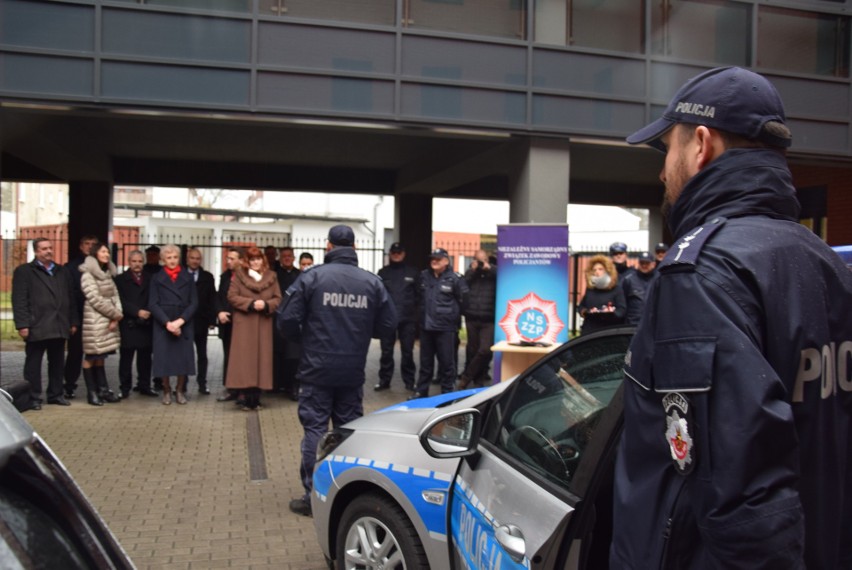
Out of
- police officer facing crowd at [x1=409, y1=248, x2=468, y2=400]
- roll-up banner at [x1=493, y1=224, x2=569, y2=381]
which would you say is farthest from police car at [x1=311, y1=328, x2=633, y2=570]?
police officer facing crowd at [x1=409, y1=248, x2=468, y2=400]

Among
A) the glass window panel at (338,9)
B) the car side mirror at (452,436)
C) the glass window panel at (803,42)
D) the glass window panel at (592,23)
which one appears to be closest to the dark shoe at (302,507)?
the car side mirror at (452,436)

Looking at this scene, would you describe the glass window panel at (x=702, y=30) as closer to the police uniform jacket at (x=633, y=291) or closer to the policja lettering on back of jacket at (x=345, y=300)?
the police uniform jacket at (x=633, y=291)

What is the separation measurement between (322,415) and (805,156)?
9.36 meters

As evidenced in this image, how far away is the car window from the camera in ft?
8.63

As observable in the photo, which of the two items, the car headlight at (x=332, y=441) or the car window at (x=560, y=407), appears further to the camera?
the car headlight at (x=332, y=441)

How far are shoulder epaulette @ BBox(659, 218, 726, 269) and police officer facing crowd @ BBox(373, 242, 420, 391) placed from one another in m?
9.17

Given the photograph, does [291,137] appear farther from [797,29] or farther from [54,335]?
[797,29]

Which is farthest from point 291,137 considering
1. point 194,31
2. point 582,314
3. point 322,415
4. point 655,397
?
point 655,397

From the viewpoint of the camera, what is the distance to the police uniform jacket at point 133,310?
941 cm

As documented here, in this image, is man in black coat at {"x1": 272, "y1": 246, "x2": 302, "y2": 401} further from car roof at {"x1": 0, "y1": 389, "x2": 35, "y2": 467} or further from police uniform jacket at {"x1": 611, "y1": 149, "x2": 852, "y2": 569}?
car roof at {"x1": 0, "y1": 389, "x2": 35, "y2": 467}

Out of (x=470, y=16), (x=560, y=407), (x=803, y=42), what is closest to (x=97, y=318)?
(x=470, y=16)

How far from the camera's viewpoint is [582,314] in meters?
9.98

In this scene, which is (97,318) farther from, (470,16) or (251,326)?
(470,16)

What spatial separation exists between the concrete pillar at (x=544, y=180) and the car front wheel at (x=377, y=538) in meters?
7.08
